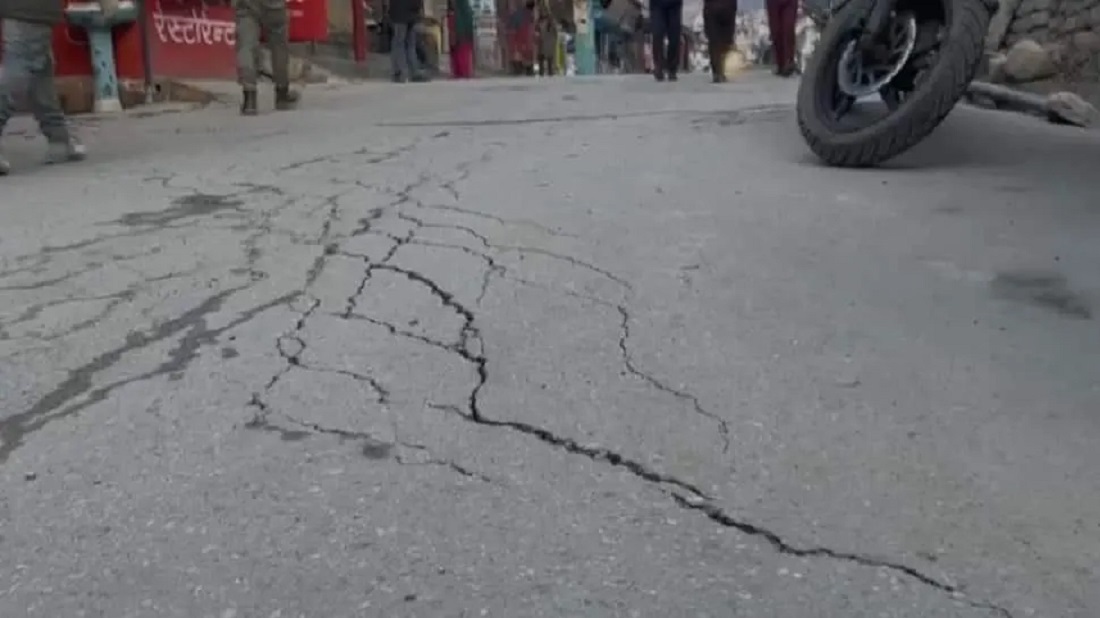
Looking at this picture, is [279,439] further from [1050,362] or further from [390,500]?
[1050,362]

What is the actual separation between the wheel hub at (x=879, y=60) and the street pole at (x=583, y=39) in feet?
63.1

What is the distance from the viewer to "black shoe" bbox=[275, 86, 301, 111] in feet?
36.2

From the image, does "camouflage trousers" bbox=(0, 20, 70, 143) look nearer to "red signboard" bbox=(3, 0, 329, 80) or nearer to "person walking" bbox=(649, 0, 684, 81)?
"red signboard" bbox=(3, 0, 329, 80)

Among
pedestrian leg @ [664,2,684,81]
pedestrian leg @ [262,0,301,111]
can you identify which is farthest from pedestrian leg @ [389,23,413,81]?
pedestrian leg @ [262,0,301,111]

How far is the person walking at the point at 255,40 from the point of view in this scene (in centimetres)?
1027

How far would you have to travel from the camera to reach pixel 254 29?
1036cm

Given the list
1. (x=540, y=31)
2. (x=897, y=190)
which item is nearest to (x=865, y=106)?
(x=897, y=190)

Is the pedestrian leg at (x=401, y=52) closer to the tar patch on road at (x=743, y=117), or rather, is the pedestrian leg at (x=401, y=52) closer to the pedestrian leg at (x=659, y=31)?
the pedestrian leg at (x=659, y=31)

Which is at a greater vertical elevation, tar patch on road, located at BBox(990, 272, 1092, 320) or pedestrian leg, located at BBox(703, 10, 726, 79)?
pedestrian leg, located at BBox(703, 10, 726, 79)

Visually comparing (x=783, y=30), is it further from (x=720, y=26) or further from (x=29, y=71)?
(x=29, y=71)

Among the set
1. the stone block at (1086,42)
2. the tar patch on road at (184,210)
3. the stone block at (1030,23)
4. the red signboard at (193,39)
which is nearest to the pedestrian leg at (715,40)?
the stone block at (1030,23)

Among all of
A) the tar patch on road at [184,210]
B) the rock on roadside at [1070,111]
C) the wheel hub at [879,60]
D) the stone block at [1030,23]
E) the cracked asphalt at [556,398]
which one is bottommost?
the cracked asphalt at [556,398]

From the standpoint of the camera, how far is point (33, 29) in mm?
7066

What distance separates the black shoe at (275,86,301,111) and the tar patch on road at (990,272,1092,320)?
805cm
